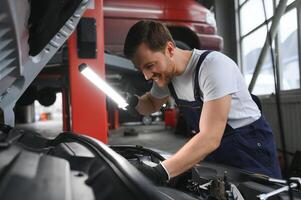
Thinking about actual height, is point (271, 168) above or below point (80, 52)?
below

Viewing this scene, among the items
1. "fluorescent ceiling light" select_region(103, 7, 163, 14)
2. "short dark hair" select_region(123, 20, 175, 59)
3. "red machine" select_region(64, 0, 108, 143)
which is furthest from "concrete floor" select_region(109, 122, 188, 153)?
"short dark hair" select_region(123, 20, 175, 59)

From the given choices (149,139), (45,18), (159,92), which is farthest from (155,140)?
(45,18)

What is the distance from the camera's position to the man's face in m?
1.29

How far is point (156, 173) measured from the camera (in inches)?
40.6

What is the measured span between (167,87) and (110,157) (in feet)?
3.75

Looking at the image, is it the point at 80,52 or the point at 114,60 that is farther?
the point at 114,60

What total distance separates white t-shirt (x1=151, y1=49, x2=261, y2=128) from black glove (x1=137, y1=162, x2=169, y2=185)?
0.35m

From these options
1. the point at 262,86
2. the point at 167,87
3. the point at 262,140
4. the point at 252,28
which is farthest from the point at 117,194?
the point at 252,28

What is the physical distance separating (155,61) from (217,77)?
10.5 inches

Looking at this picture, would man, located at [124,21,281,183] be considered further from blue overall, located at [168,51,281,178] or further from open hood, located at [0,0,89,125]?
open hood, located at [0,0,89,125]

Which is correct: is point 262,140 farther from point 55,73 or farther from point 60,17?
point 55,73

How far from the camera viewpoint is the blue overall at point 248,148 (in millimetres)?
1359

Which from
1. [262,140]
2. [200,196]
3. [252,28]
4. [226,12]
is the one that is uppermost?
[226,12]

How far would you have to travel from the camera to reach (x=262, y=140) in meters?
1.40
